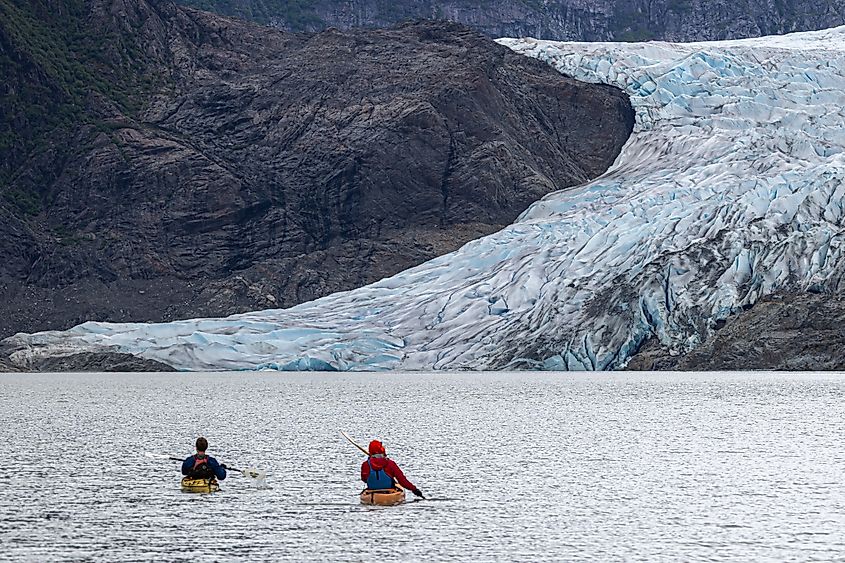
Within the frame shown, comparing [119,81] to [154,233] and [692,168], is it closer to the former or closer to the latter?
[154,233]

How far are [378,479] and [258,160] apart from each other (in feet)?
223

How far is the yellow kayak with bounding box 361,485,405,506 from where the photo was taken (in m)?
23.4

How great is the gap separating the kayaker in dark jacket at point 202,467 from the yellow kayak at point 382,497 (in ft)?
10.3

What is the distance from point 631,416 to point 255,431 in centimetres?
1213

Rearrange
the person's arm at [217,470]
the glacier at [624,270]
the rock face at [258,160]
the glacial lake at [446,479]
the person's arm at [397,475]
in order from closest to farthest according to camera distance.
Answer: the glacial lake at [446,479] → the person's arm at [397,475] → the person's arm at [217,470] → the glacier at [624,270] → the rock face at [258,160]

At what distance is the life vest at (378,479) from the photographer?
2352 centimetres

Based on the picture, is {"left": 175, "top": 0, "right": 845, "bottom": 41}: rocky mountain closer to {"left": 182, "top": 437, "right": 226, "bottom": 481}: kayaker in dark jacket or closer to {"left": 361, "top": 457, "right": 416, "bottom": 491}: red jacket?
{"left": 182, "top": 437, "right": 226, "bottom": 481}: kayaker in dark jacket

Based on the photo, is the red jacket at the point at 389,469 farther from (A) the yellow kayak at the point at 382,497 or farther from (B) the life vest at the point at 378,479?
(A) the yellow kayak at the point at 382,497

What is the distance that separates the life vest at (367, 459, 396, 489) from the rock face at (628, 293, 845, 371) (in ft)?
121

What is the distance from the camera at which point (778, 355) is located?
2404 inches

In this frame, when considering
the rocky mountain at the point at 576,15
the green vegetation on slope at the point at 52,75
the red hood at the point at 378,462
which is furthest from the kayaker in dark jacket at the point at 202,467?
the rocky mountain at the point at 576,15

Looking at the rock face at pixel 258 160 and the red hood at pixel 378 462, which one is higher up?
the rock face at pixel 258 160

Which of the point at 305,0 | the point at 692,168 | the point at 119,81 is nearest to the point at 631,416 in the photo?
the point at 692,168

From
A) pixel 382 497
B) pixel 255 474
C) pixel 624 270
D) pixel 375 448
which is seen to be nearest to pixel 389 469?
pixel 382 497
